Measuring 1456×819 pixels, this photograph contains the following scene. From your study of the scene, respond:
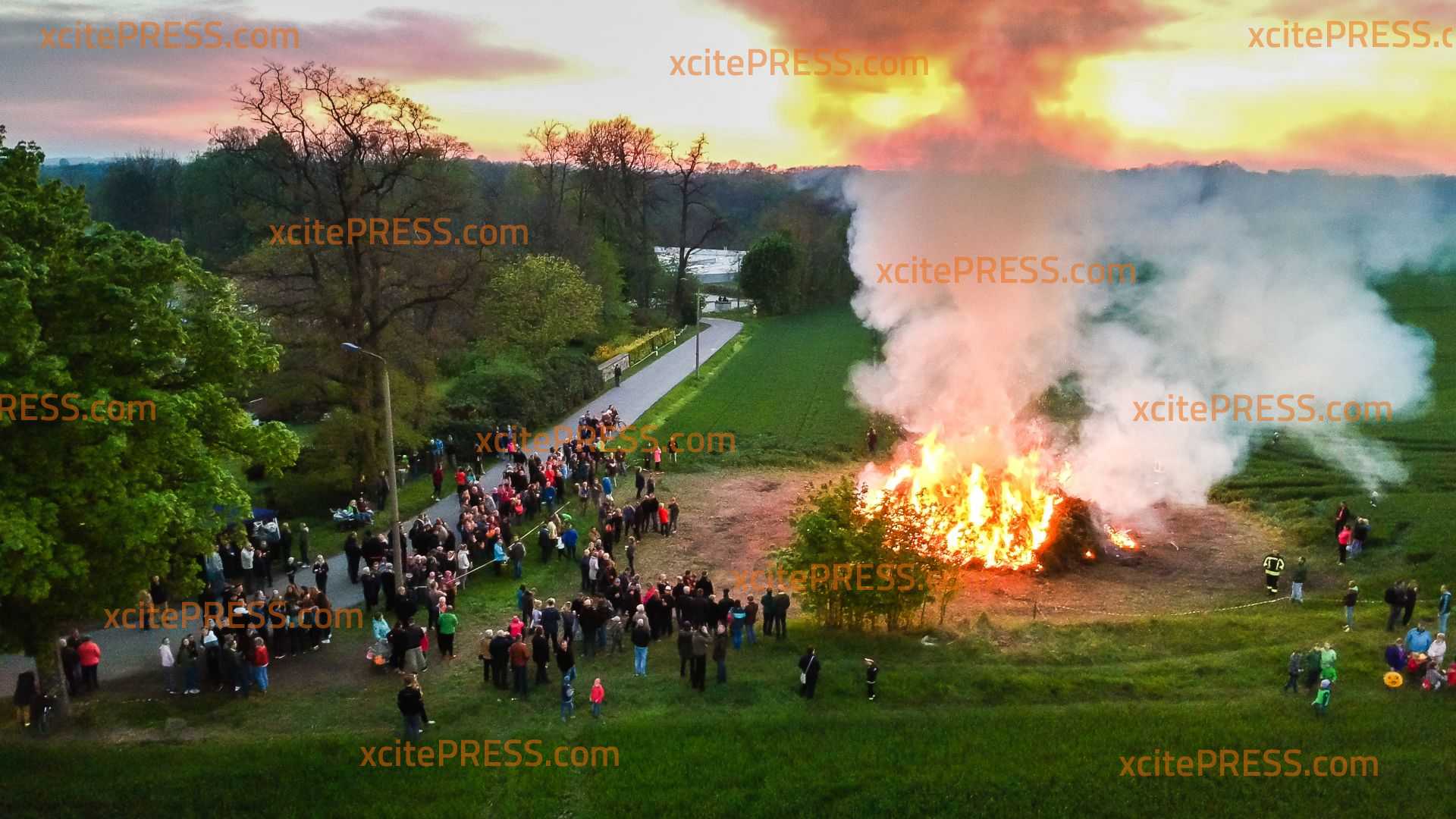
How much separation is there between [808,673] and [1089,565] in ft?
37.9

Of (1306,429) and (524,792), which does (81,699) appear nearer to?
(524,792)

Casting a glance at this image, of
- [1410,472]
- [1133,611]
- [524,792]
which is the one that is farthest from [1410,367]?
[524,792]

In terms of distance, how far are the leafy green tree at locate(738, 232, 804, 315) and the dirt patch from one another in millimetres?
50520

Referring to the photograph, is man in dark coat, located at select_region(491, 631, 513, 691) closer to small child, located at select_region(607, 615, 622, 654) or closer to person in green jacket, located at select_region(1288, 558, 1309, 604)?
small child, located at select_region(607, 615, 622, 654)

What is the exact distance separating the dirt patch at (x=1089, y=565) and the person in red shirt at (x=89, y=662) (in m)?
12.4

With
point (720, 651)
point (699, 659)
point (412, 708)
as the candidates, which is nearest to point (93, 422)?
point (412, 708)

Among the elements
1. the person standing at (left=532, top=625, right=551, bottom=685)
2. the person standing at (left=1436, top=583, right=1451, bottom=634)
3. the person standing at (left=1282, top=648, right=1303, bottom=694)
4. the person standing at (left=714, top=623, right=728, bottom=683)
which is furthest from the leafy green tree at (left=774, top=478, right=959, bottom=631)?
the person standing at (left=1436, top=583, right=1451, bottom=634)

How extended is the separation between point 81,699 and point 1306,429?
3959cm

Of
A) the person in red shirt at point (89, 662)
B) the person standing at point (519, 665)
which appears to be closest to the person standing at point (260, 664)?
the person in red shirt at point (89, 662)

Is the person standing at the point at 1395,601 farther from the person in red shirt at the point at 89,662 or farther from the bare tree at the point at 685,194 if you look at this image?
the bare tree at the point at 685,194

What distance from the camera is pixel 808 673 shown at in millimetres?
18125

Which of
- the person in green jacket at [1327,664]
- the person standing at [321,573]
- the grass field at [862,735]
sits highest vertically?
the person standing at [321,573]

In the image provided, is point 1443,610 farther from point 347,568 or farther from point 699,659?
point 347,568

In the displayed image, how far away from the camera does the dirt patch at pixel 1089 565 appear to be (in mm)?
23844
